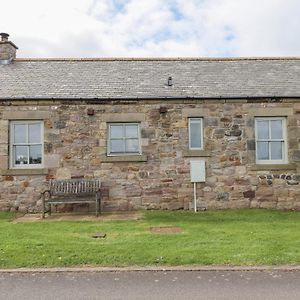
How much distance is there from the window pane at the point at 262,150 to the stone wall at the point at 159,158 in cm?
33

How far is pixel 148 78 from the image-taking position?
49.1 feet

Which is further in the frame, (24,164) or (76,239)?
(24,164)

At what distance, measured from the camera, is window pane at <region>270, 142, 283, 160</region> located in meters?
13.8

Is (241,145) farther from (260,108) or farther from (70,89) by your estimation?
(70,89)

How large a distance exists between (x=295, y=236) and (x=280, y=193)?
482cm

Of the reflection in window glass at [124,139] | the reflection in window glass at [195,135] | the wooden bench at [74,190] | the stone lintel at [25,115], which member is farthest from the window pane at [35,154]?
the reflection in window glass at [195,135]

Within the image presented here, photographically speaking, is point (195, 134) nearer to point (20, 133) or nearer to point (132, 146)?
point (132, 146)

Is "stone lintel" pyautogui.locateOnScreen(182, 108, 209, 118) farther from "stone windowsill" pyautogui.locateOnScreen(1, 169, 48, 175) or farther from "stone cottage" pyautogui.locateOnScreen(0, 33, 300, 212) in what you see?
"stone windowsill" pyautogui.locateOnScreen(1, 169, 48, 175)

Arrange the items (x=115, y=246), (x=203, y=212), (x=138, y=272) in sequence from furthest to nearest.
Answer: (x=203, y=212) < (x=115, y=246) < (x=138, y=272)

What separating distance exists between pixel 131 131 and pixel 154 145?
0.90 metres

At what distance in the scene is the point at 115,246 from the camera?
8.04 meters

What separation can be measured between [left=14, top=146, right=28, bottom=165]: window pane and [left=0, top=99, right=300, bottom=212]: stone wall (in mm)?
334

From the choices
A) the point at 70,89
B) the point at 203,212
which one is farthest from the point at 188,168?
the point at 70,89

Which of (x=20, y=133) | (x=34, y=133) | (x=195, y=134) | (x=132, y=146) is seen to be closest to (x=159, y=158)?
(x=132, y=146)
